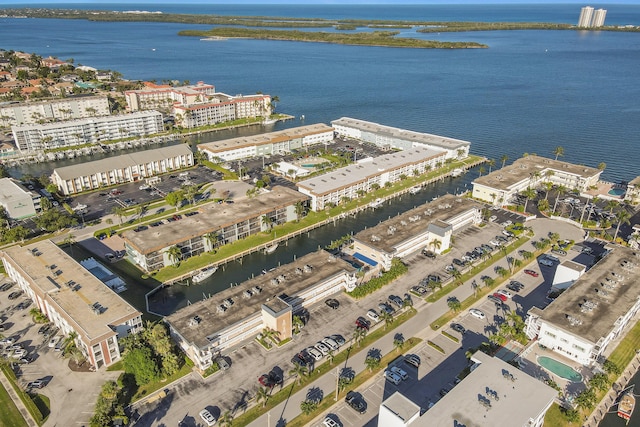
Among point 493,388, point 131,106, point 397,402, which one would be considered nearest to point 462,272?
point 493,388

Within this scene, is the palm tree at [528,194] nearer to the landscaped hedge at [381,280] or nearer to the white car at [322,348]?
the landscaped hedge at [381,280]

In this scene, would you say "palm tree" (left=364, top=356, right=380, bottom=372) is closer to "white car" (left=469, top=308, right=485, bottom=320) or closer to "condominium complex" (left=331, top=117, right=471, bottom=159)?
"white car" (left=469, top=308, right=485, bottom=320)

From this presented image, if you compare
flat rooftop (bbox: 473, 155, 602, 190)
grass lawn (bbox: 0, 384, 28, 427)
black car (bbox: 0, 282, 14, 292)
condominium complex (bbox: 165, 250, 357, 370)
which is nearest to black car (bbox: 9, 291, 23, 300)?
black car (bbox: 0, 282, 14, 292)

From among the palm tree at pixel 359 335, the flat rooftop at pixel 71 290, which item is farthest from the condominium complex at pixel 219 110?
the palm tree at pixel 359 335

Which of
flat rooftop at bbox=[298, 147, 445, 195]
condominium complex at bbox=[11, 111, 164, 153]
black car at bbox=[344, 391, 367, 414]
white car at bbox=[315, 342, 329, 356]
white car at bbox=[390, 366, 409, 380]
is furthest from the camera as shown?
condominium complex at bbox=[11, 111, 164, 153]

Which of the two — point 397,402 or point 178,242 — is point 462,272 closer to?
point 397,402

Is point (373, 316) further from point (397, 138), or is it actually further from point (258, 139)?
point (258, 139)

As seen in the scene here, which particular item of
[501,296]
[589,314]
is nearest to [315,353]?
[501,296]
